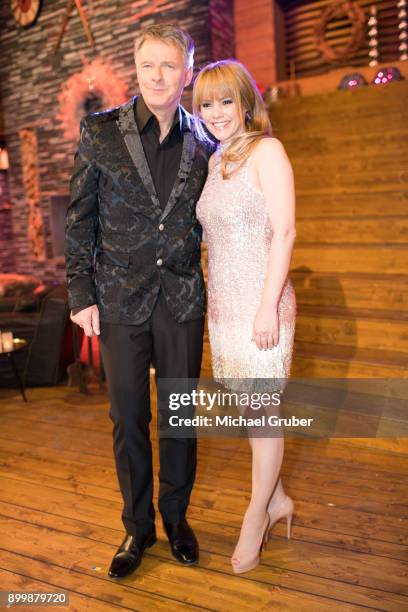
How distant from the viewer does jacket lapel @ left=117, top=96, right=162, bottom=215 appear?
6.32 feet

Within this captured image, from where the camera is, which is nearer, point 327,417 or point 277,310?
point 277,310

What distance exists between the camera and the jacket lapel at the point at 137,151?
1.93m

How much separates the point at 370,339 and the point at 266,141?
205 cm

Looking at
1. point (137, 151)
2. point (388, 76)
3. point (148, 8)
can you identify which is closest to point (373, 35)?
point (388, 76)

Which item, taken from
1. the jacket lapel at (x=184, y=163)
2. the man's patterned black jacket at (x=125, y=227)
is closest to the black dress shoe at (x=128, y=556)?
the man's patterned black jacket at (x=125, y=227)

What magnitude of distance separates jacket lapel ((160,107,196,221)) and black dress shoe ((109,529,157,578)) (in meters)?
1.14

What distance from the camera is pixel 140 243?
6.38 ft

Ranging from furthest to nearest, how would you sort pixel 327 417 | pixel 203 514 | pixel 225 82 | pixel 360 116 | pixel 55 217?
pixel 55 217, pixel 360 116, pixel 327 417, pixel 203 514, pixel 225 82

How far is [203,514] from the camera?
2541mm

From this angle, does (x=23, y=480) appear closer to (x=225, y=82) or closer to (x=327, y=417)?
(x=327, y=417)

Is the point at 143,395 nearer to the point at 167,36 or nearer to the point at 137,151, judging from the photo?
the point at 137,151

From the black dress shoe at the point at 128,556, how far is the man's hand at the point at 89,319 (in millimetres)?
755


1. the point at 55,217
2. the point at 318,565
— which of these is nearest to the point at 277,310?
the point at 318,565

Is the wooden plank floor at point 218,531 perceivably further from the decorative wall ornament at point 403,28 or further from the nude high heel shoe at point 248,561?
the decorative wall ornament at point 403,28
